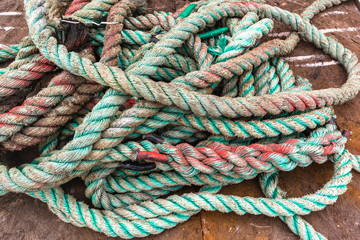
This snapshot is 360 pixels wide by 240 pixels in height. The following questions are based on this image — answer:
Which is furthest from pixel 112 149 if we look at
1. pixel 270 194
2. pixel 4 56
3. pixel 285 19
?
pixel 285 19

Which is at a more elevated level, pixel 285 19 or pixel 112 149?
pixel 285 19

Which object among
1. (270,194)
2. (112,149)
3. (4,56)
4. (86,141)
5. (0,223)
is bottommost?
(270,194)

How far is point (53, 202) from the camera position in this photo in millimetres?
1296

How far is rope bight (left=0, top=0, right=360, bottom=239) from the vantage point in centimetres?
127

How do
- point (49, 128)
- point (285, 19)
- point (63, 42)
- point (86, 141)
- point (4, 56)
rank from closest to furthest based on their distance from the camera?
point (86, 141) → point (49, 128) → point (63, 42) → point (4, 56) → point (285, 19)

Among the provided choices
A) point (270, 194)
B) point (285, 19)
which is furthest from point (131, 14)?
point (270, 194)

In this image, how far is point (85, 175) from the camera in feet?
4.48

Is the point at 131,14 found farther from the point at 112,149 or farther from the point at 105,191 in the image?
the point at 105,191

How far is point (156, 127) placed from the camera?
1.39 metres

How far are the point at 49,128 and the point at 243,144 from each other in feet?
3.24

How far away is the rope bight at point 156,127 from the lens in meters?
1.27

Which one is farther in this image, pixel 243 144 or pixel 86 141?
pixel 243 144

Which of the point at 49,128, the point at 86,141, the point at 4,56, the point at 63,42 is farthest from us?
the point at 4,56

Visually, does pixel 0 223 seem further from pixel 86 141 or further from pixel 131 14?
pixel 131 14
